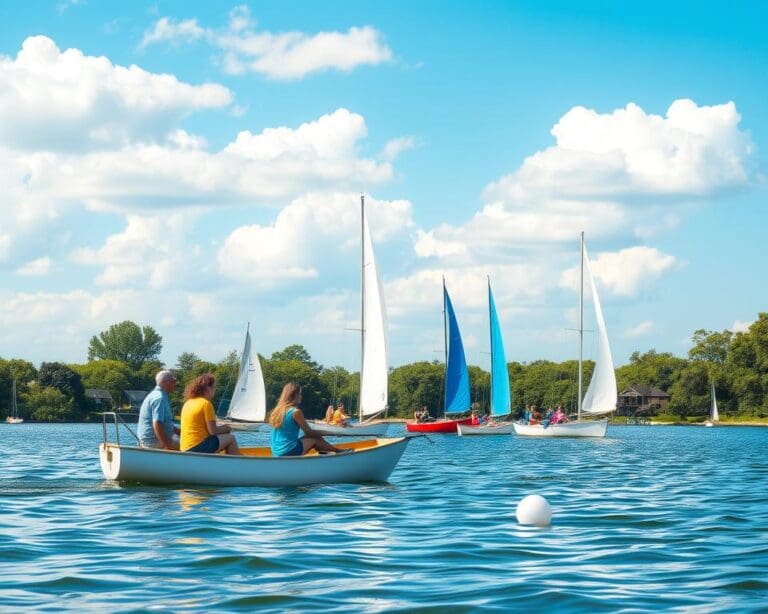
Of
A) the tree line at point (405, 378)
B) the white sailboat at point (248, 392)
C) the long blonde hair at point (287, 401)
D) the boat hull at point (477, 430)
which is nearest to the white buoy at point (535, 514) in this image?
the long blonde hair at point (287, 401)

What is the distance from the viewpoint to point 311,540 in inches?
484

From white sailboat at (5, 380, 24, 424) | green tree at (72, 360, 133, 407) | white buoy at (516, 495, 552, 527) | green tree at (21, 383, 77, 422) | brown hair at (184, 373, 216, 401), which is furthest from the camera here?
green tree at (72, 360, 133, 407)

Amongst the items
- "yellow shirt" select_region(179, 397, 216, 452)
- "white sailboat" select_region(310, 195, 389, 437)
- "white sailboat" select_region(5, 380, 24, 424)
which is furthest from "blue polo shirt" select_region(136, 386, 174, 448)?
"white sailboat" select_region(5, 380, 24, 424)

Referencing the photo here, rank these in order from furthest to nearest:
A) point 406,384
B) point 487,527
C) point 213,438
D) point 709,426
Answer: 1. point 406,384
2. point 709,426
3. point 213,438
4. point 487,527

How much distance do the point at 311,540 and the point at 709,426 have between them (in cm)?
10725

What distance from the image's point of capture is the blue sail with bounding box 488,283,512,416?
66.8 m

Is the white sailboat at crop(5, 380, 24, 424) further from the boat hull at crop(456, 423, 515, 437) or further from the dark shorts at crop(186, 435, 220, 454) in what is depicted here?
the dark shorts at crop(186, 435, 220, 454)

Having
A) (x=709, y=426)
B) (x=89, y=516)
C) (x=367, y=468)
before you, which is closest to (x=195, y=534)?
(x=89, y=516)

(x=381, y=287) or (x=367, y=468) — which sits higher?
(x=381, y=287)

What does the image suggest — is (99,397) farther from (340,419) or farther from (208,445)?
(208,445)

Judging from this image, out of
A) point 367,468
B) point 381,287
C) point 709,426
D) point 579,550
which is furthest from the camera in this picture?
point 709,426

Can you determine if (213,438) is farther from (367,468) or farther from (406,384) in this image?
(406,384)

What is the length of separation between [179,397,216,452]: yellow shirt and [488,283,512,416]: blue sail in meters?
49.3

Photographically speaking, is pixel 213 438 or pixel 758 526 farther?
pixel 213 438
